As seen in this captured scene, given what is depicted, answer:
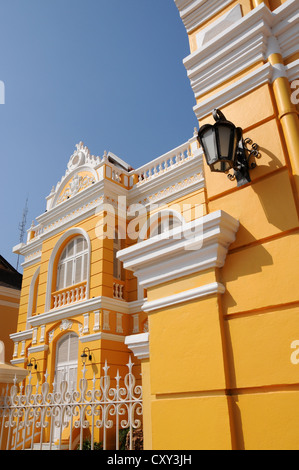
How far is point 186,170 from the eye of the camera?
1020cm

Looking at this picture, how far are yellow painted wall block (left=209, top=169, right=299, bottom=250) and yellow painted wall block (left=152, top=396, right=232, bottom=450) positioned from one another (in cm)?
118

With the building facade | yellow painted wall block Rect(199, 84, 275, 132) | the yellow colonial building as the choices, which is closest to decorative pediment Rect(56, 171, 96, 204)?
the building facade

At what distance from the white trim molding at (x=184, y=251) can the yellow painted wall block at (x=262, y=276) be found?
0.15m

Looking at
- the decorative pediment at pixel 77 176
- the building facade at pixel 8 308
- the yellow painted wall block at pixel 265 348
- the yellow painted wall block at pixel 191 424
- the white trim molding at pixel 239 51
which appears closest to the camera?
the yellow painted wall block at pixel 265 348

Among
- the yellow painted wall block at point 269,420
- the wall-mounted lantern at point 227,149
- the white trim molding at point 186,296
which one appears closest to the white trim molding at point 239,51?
the wall-mounted lantern at point 227,149

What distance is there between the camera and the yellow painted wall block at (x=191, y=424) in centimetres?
241

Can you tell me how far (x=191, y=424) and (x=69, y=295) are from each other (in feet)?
30.4

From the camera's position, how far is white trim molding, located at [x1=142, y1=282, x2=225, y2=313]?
2721mm

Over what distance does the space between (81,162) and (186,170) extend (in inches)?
170

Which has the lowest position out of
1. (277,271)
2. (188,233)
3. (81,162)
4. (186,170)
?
(277,271)

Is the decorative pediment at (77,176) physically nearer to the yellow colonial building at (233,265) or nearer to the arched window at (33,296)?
the arched window at (33,296)
